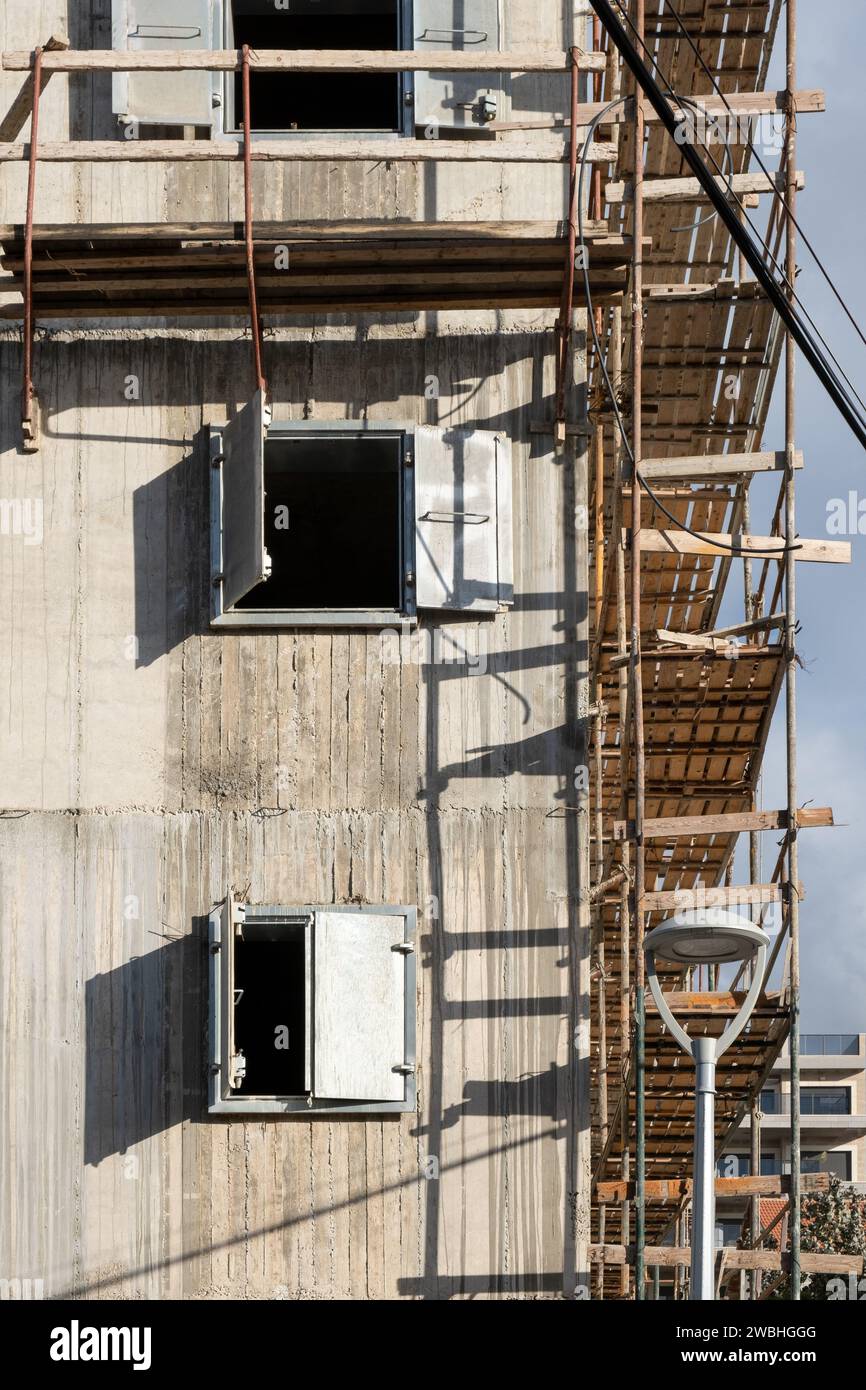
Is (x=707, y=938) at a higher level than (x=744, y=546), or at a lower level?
lower

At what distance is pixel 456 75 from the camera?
55.3 feet

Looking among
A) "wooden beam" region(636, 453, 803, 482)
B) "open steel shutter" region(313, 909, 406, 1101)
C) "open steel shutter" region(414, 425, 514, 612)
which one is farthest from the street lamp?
"wooden beam" region(636, 453, 803, 482)

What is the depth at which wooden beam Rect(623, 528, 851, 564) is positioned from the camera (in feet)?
58.3

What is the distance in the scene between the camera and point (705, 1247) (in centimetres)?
1254

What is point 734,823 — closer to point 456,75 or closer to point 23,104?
point 456,75

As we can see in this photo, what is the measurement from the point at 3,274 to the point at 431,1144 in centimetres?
764

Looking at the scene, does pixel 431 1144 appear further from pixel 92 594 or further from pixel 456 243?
pixel 456 243

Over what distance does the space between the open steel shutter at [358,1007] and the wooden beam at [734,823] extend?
8.71ft

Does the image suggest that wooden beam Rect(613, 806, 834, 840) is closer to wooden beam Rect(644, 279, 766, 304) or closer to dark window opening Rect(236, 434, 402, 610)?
dark window opening Rect(236, 434, 402, 610)

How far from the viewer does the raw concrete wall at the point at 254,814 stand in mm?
15094

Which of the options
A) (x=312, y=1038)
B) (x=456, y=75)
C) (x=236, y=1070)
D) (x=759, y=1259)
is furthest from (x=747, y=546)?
(x=759, y=1259)

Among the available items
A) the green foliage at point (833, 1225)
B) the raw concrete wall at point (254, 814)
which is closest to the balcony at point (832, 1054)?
the green foliage at point (833, 1225)

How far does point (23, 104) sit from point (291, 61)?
6.87ft

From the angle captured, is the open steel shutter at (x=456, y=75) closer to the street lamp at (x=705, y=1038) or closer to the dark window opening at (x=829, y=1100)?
the street lamp at (x=705, y=1038)
